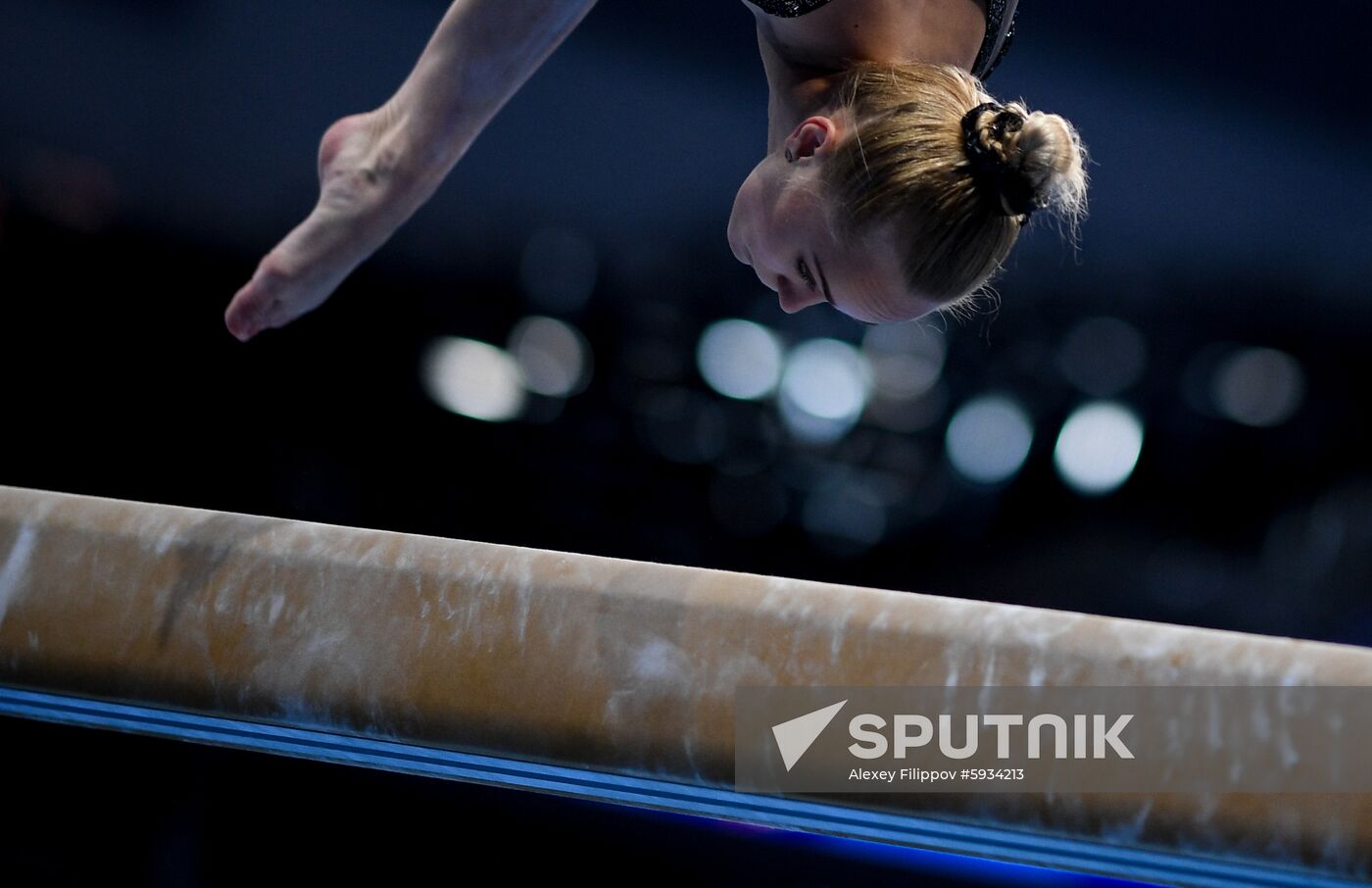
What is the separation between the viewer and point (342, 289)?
5.14 metres

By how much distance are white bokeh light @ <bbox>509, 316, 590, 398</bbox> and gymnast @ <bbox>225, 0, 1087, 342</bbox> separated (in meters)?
3.75

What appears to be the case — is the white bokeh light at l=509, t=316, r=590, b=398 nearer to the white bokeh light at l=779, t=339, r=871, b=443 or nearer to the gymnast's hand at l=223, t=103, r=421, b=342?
the white bokeh light at l=779, t=339, r=871, b=443

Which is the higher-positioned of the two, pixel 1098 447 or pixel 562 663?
pixel 1098 447

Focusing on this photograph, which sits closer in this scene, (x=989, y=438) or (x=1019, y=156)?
(x=1019, y=156)

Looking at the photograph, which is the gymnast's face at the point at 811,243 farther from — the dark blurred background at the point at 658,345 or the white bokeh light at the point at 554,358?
the white bokeh light at the point at 554,358

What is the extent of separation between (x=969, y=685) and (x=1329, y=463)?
14.8 feet

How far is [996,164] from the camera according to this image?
1.14m

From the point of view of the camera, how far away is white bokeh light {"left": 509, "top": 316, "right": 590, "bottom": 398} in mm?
5195

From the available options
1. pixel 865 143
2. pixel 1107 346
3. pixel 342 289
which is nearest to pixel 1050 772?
pixel 865 143

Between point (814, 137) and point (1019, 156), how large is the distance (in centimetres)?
22

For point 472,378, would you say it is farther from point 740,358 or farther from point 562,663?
point 562,663

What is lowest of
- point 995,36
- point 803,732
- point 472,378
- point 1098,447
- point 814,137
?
point 803,732

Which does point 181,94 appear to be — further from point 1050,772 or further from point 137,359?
point 1050,772

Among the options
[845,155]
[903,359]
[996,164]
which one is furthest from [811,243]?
[903,359]
